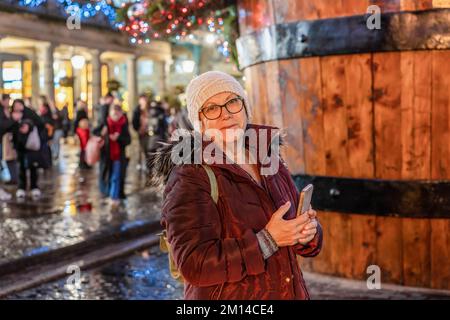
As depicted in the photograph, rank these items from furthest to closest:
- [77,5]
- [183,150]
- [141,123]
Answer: [141,123], [77,5], [183,150]

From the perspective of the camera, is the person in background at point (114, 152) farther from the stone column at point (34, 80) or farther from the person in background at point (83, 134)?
the stone column at point (34, 80)

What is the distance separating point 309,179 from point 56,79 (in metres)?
33.5

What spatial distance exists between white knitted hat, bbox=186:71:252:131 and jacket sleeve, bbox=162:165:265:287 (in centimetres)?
34

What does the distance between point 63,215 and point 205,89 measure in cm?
746

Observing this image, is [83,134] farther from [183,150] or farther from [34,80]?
[34,80]

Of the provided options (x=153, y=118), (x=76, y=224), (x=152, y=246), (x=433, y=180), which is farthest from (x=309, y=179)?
(x=153, y=118)

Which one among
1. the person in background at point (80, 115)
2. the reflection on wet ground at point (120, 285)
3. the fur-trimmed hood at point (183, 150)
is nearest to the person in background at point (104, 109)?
the person in background at point (80, 115)

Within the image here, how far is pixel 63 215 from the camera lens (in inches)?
384

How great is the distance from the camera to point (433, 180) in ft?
17.9

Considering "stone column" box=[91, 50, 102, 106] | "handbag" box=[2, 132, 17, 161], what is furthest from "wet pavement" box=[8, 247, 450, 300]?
"stone column" box=[91, 50, 102, 106]

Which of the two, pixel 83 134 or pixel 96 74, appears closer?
pixel 83 134

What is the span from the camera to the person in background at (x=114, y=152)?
36.1 ft

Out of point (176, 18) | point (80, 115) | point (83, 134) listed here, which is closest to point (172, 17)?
point (176, 18)
